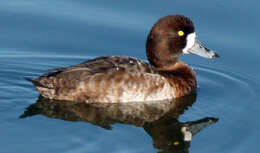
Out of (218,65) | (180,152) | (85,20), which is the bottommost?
(180,152)

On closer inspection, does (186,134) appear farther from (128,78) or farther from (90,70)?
(90,70)

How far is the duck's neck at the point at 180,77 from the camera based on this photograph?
840cm

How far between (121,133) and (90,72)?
4.08 feet

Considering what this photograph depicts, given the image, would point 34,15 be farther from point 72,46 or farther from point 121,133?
point 121,133

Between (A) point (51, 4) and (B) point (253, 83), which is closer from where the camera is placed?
(B) point (253, 83)

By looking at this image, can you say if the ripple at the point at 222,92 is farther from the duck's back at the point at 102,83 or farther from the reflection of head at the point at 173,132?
the duck's back at the point at 102,83

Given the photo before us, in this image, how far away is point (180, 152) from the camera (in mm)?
6762

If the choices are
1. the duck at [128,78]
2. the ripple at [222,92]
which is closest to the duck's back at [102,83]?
the duck at [128,78]

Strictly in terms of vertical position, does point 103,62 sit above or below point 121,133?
above

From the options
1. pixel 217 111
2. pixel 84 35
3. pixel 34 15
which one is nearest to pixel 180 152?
pixel 217 111

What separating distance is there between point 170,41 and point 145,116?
140cm

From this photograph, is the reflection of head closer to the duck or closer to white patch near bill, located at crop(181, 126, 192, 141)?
white patch near bill, located at crop(181, 126, 192, 141)

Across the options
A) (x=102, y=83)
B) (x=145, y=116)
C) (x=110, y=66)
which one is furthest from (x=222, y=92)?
(x=102, y=83)

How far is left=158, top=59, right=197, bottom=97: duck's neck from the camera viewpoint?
8398 mm
